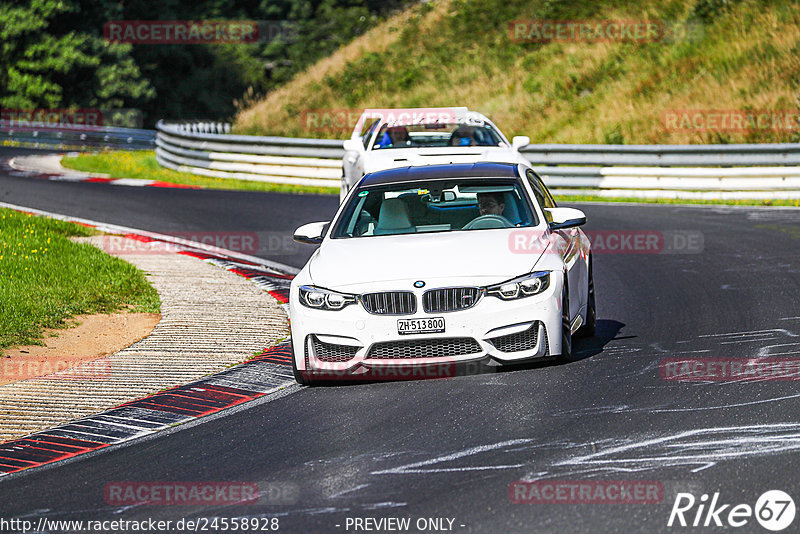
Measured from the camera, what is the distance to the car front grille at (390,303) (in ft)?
27.7

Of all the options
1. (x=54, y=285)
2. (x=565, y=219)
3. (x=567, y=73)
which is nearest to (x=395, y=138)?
(x=54, y=285)

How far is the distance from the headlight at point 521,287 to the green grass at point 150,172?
16.3 m

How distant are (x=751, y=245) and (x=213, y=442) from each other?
991cm

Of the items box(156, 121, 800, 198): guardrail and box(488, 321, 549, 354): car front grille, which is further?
box(156, 121, 800, 198): guardrail

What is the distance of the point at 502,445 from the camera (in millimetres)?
6824

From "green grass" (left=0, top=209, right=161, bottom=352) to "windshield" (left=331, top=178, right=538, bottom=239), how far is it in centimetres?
318

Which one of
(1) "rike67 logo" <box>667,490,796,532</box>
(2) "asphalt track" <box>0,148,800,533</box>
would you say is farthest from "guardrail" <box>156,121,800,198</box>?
(1) "rike67 logo" <box>667,490,796,532</box>

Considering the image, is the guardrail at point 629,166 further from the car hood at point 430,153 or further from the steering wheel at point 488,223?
the steering wheel at point 488,223

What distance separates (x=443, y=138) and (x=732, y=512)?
42.5ft

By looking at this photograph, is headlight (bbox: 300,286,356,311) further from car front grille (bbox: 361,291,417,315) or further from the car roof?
the car roof

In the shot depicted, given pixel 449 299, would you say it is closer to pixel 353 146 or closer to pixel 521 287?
pixel 521 287

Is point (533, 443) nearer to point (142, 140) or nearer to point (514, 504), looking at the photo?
point (514, 504)

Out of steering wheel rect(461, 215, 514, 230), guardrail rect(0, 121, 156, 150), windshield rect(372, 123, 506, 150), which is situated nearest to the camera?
steering wheel rect(461, 215, 514, 230)

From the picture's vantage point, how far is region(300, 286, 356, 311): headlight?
336 inches
